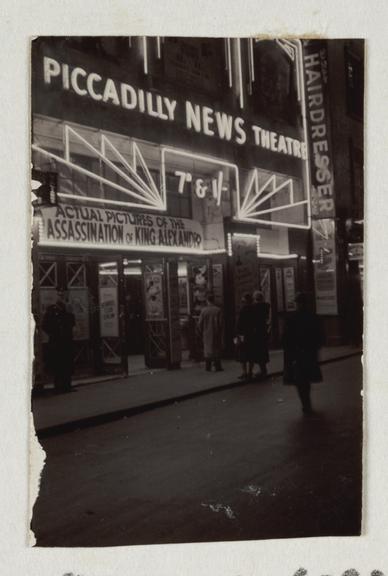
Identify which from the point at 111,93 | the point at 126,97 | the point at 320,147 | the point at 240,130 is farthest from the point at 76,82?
the point at 320,147

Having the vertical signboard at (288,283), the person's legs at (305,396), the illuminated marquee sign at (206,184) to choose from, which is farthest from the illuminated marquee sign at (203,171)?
the person's legs at (305,396)

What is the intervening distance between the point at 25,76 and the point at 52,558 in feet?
10.5

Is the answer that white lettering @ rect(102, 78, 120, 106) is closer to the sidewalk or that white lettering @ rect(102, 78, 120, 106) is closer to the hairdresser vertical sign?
the hairdresser vertical sign

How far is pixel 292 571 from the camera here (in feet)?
11.2

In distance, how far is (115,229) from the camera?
28.5 feet

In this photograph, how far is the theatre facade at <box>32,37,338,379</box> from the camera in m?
6.59

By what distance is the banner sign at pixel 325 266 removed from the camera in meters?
10.8

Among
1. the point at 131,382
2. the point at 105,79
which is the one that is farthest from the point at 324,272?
the point at 105,79

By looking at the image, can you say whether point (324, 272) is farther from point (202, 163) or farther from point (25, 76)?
point (25, 76)

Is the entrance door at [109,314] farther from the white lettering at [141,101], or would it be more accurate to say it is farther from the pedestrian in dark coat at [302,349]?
the pedestrian in dark coat at [302,349]

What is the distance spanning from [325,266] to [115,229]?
6189 millimetres

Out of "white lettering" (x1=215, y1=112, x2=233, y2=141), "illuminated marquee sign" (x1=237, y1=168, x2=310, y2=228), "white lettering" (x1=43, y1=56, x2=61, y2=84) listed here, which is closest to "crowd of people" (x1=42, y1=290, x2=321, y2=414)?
→ "illuminated marquee sign" (x1=237, y1=168, x2=310, y2=228)

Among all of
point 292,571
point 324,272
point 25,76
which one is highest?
point 25,76

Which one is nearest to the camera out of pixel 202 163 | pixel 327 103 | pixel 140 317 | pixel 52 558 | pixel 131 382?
pixel 52 558
